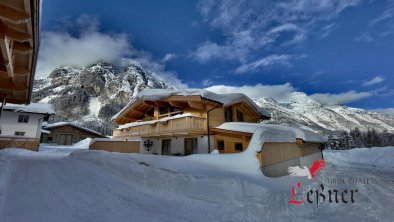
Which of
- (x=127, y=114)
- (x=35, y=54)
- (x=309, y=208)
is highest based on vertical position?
(x=127, y=114)

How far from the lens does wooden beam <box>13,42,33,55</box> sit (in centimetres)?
482

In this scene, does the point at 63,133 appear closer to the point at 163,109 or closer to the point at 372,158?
the point at 163,109

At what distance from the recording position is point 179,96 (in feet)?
64.4

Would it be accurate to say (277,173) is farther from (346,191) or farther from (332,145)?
(332,145)

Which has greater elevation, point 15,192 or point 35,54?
point 35,54

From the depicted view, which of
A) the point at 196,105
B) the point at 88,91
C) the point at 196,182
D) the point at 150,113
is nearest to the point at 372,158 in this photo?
the point at 196,105

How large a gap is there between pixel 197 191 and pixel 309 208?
3.66 metres

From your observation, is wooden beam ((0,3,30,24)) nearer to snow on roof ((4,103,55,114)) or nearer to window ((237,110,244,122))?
window ((237,110,244,122))

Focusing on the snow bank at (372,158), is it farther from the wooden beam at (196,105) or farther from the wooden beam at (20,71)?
the wooden beam at (20,71)

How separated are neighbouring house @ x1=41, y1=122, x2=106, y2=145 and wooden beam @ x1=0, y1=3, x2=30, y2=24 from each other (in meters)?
50.9

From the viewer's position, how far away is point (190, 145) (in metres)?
21.3

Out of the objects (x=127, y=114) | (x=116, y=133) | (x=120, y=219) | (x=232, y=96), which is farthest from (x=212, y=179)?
(x=116, y=133)

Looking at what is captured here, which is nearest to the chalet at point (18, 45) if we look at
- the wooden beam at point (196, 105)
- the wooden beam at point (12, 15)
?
the wooden beam at point (12, 15)

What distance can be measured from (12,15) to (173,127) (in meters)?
16.4
